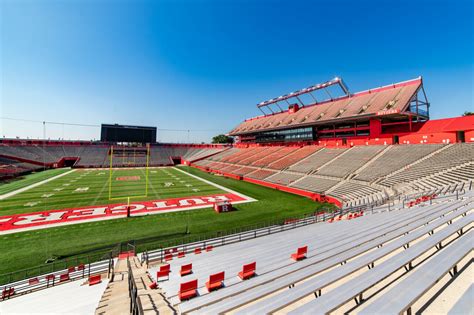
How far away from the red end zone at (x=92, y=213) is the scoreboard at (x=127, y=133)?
5014 cm

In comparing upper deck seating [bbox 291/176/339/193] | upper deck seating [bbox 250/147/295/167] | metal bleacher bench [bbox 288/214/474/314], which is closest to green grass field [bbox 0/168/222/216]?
upper deck seating [bbox 291/176/339/193]

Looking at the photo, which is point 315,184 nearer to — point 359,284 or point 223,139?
point 359,284

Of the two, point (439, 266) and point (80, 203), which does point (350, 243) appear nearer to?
point (439, 266)

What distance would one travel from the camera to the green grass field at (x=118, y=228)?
11.8 meters

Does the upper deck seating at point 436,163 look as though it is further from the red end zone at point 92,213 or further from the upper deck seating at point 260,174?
the upper deck seating at point 260,174

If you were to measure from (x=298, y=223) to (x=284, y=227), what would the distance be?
3.72 feet

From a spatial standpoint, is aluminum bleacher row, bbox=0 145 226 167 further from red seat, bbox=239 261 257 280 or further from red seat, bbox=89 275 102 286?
red seat, bbox=239 261 257 280

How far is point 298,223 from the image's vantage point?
13422 millimetres

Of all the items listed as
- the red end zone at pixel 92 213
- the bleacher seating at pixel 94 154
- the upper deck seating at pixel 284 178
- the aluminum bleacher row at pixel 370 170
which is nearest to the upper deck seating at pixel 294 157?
the aluminum bleacher row at pixel 370 170

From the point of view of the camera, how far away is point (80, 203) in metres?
21.6

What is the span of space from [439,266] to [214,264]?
19.3 ft

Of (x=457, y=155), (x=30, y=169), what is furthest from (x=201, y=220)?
(x=30, y=169)

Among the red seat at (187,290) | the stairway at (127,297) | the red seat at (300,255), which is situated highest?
the red seat at (300,255)

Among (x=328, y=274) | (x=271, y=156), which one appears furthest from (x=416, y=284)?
(x=271, y=156)
